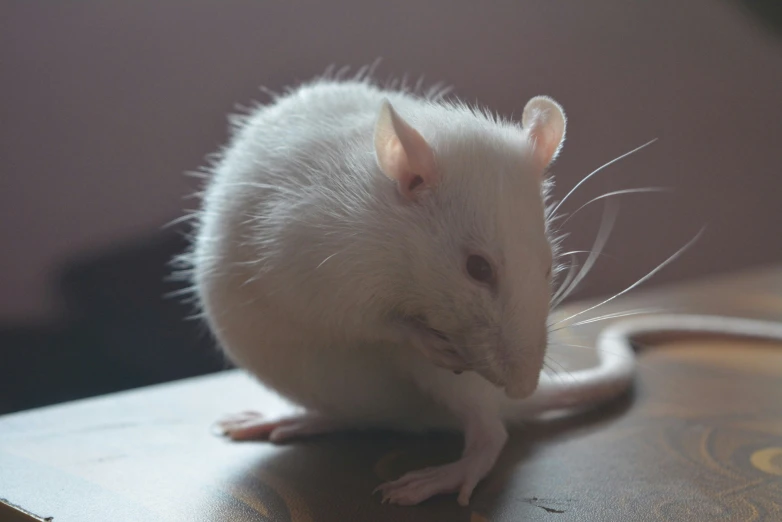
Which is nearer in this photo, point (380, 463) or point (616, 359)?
point (380, 463)

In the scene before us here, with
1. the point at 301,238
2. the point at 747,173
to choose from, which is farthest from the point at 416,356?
the point at 747,173

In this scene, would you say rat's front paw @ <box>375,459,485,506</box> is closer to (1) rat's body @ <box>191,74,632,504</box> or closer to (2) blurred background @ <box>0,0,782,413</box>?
(1) rat's body @ <box>191,74,632,504</box>

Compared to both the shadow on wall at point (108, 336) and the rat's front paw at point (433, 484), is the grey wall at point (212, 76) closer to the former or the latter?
the shadow on wall at point (108, 336)

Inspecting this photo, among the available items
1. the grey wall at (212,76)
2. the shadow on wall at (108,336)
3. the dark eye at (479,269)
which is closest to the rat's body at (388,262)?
the dark eye at (479,269)

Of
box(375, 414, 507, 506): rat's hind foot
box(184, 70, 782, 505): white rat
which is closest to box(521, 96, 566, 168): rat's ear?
box(184, 70, 782, 505): white rat

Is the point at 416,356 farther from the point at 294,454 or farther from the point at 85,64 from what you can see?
the point at 85,64

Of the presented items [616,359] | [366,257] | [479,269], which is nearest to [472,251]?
[479,269]

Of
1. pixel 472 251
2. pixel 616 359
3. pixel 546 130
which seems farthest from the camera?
pixel 616 359

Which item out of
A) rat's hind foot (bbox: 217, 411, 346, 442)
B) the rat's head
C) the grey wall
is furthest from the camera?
the grey wall

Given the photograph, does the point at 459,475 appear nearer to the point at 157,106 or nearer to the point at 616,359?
the point at 616,359
